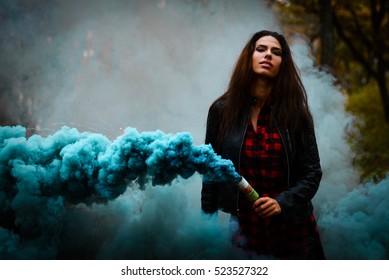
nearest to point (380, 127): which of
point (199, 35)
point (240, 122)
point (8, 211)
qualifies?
point (199, 35)

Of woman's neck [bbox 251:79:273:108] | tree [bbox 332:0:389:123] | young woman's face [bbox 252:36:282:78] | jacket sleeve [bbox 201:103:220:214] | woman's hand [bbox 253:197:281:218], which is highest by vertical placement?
tree [bbox 332:0:389:123]

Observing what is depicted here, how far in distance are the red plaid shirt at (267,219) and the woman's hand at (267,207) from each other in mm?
105

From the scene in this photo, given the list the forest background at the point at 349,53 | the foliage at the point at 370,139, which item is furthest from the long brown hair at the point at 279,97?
the foliage at the point at 370,139

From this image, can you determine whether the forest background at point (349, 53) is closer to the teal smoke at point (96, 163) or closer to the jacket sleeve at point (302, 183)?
the teal smoke at point (96, 163)

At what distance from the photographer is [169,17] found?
5.48m

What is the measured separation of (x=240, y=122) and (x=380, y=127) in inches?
272

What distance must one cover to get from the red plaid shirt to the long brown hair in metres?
0.10

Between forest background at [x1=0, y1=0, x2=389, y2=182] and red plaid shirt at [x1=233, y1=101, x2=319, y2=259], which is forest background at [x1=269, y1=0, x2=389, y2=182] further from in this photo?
red plaid shirt at [x1=233, y1=101, x2=319, y2=259]

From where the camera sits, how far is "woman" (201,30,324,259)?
8.97 ft

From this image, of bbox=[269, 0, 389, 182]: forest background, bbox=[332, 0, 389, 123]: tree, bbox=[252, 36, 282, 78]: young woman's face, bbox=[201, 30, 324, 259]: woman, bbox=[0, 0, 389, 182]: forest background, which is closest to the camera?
bbox=[201, 30, 324, 259]: woman

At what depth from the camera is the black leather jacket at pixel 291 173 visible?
267cm

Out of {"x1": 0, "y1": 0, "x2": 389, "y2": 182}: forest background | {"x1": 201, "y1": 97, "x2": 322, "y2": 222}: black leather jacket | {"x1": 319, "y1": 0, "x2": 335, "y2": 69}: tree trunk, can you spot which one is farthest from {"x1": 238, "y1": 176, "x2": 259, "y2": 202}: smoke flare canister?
{"x1": 319, "y1": 0, "x2": 335, "y2": 69}: tree trunk

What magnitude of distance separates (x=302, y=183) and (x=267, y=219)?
1.05 ft

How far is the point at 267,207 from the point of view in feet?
8.50
